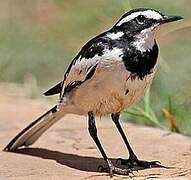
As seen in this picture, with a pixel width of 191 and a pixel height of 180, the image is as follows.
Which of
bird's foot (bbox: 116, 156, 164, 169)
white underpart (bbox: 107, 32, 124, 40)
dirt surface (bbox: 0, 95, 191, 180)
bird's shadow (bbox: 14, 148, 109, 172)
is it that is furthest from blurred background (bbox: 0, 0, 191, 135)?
white underpart (bbox: 107, 32, 124, 40)

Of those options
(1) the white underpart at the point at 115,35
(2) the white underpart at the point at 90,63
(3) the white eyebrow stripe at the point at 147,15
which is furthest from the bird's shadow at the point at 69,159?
(3) the white eyebrow stripe at the point at 147,15

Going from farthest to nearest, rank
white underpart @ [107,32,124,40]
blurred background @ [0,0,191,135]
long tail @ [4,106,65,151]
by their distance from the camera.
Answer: blurred background @ [0,0,191,135]
long tail @ [4,106,65,151]
white underpart @ [107,32,124,40]

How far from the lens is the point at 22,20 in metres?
12.0

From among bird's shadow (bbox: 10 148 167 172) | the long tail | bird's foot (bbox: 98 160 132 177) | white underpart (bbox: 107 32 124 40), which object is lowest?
bird's foot (bbox: 98 160 132 177)

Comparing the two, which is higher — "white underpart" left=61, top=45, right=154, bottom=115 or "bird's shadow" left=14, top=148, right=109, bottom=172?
"white underpart" left=61, top=45, right=154, bottom=115

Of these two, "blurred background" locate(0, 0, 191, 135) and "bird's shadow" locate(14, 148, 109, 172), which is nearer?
"bird's shadow" locate(14, 148, 109, 172)

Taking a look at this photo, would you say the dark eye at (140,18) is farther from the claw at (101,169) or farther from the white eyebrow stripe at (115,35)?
the claw at (101,169)

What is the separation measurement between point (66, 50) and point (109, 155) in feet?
14.4

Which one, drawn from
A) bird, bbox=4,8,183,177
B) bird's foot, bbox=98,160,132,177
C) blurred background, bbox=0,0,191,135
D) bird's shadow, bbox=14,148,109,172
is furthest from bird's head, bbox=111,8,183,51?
blurred background, bbox=0,0,191,135

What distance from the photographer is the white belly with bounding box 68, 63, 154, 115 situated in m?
5.38

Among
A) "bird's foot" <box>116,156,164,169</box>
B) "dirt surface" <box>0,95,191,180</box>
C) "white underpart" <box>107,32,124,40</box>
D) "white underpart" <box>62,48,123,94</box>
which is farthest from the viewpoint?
"bird's foot" <box>116,156,164,169</box>

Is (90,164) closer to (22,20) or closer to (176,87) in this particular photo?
(176,87)

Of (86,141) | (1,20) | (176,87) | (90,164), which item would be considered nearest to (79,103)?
(90,164)

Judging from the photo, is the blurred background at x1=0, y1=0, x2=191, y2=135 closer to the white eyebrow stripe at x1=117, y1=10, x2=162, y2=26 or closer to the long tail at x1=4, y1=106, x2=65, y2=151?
the long tail at x1=4, y1=106, x2=65, y2=151
